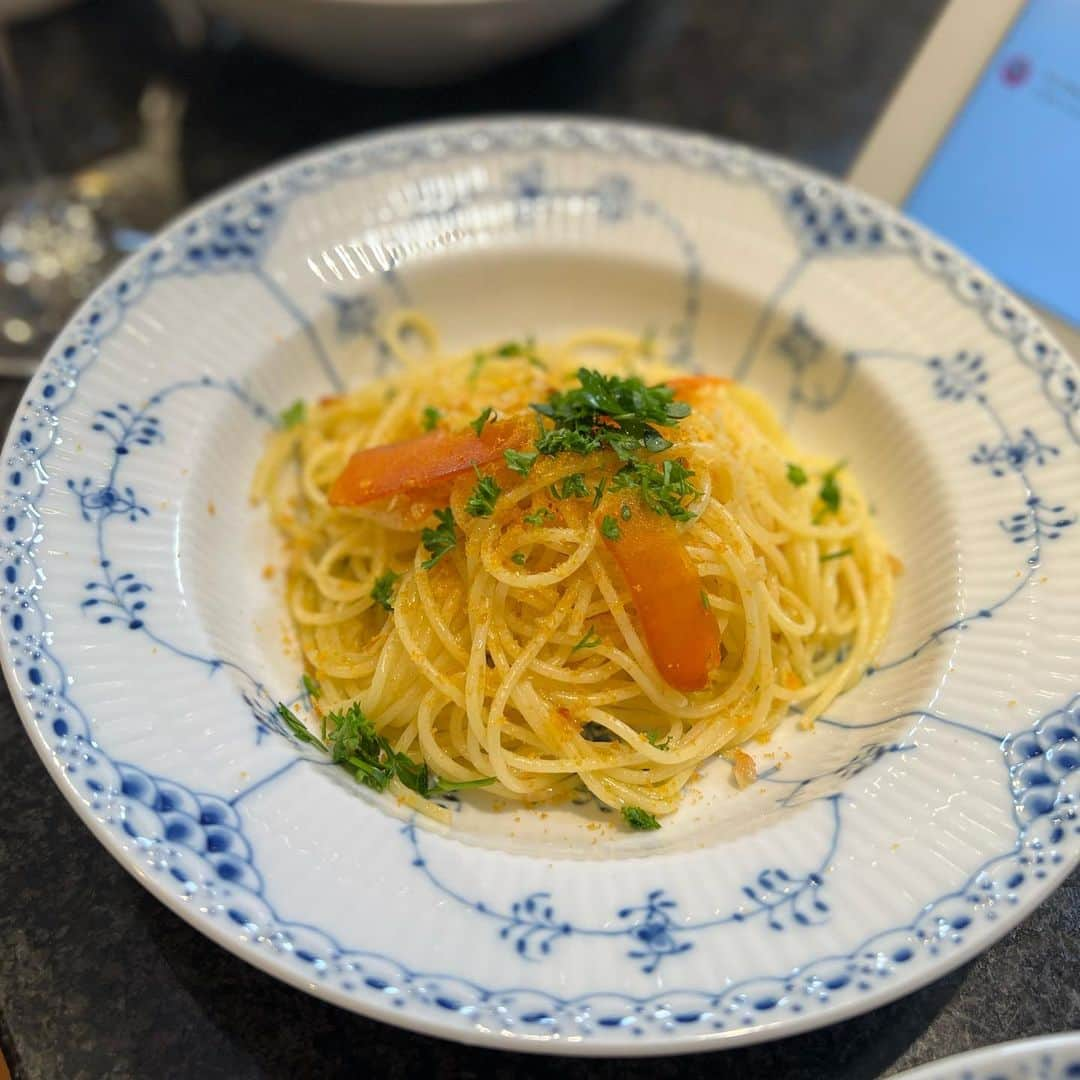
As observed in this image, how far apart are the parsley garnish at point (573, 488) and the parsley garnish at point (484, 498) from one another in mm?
145

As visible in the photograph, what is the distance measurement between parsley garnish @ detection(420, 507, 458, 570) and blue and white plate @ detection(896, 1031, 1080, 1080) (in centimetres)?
140

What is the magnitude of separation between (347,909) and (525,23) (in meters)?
2.96

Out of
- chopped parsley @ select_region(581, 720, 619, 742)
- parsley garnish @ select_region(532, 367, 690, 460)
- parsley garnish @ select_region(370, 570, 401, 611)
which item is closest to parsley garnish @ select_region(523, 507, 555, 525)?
parsley garnish @ select_region(532, 367, 690, 460)

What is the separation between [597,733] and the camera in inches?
95.0

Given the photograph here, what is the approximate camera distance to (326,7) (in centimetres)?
315

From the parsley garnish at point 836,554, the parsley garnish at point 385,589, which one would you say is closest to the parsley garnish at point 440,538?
the parsley garnish at point 385,589

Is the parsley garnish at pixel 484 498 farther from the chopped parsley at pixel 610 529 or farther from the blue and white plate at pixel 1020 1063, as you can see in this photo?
the blue and white plate at pixel 1020 1063

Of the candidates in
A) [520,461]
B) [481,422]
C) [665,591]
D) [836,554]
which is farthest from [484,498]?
[836,554]

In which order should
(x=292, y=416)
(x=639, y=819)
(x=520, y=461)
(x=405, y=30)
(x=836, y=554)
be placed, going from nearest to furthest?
1. (x=639, y=819)
2. (x=520, y=461)
3. (x=836, y=554)
4. (x=292, y=416)
5. (x=405, y=30)

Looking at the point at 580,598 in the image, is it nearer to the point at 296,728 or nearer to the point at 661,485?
the point at 661,485

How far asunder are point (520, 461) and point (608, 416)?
26 cm

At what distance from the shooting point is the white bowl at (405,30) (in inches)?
126

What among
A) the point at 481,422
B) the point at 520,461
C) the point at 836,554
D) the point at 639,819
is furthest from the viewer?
the point at 836,554

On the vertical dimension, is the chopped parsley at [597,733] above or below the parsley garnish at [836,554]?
below
